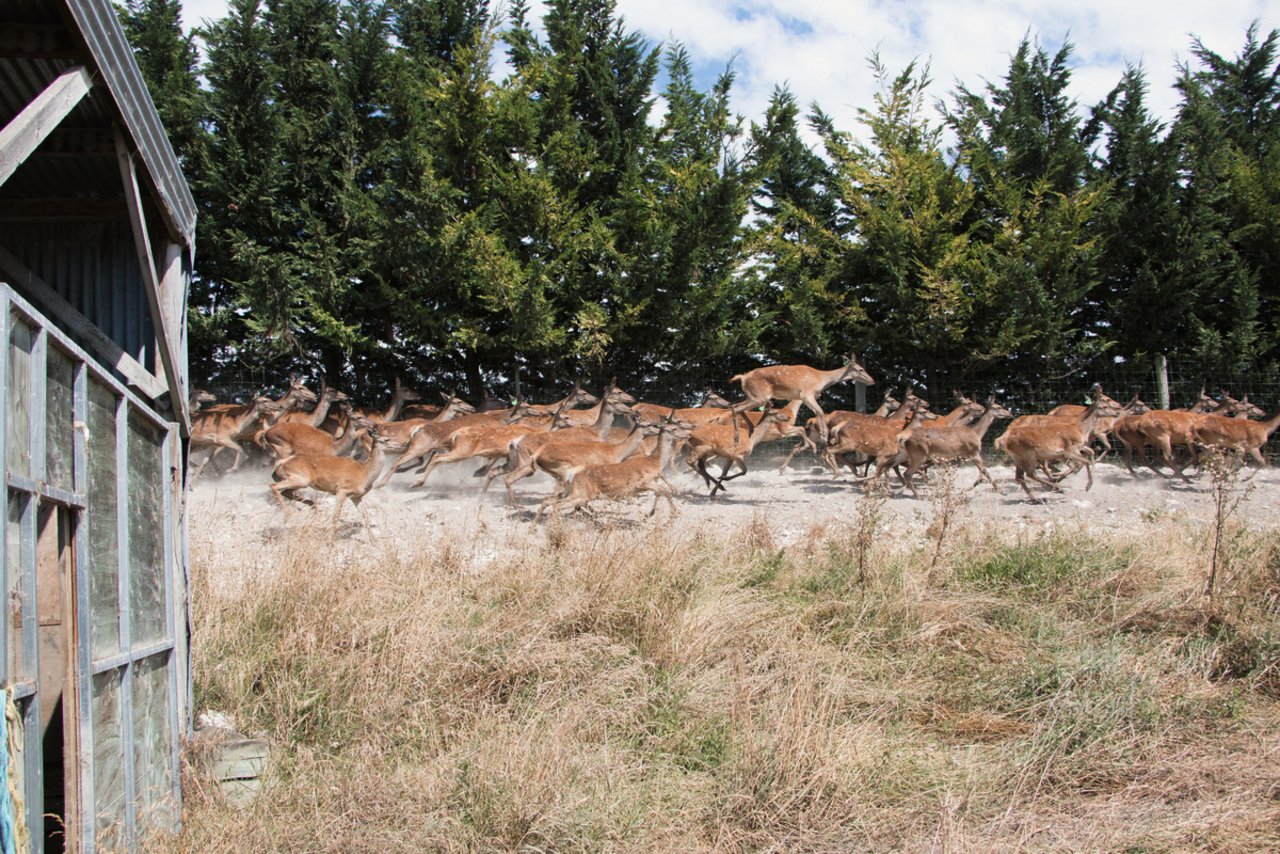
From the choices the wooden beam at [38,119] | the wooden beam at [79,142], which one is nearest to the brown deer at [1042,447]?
the wooden beam at [79,142]

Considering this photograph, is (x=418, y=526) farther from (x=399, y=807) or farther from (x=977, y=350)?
(x=977, y=350)

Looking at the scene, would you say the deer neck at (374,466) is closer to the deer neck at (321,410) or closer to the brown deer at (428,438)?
the brown deer at (428,438)

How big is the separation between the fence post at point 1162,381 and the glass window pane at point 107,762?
20.1 m

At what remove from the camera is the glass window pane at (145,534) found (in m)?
5.30

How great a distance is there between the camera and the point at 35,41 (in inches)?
191

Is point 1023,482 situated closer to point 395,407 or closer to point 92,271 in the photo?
point 395,407

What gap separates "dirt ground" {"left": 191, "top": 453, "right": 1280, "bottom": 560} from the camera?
1234 cm

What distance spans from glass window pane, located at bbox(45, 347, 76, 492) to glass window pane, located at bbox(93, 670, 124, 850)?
863mm

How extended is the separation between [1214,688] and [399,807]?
205 inches

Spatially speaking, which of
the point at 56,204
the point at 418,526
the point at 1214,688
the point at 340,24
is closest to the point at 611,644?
the point at 1214,688

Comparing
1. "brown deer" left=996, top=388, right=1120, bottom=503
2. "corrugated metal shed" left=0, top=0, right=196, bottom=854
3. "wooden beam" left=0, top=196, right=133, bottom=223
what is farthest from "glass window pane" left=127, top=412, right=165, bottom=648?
"brown deer" left=996, top=388, right=1120, bottom=503

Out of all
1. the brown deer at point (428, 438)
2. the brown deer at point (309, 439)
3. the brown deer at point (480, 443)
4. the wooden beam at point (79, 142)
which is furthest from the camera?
the brown deer at point (428, 438)

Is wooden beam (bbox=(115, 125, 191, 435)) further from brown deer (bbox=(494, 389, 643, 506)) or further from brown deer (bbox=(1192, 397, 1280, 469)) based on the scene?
brown deer (bbox=(1192, 397, 1280, 469))

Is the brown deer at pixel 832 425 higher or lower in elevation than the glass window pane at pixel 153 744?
higher
